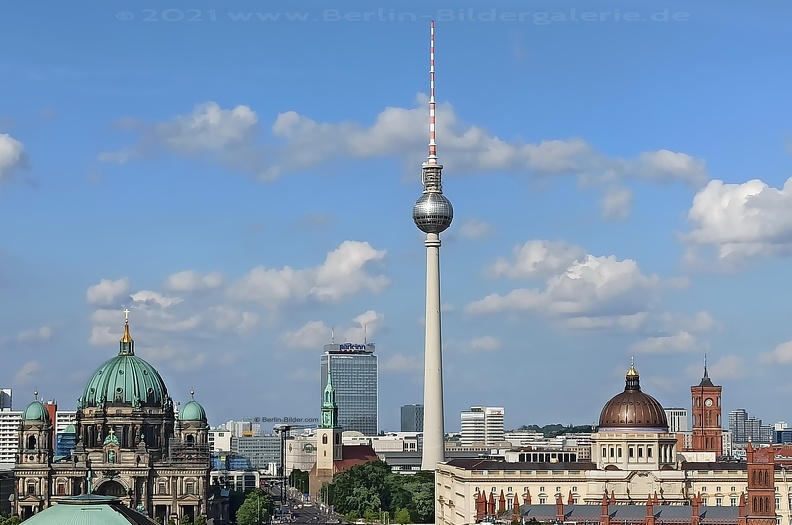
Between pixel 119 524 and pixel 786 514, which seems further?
pixel 786 514

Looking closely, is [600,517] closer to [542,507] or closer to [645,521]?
[645,521]

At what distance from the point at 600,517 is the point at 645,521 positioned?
538cm

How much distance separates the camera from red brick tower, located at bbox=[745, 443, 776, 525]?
A: 146m

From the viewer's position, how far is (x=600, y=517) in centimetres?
17575

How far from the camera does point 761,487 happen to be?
5778 inches

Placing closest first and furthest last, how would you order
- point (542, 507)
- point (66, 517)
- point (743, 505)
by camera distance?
1. point (66, 517)
2. point (743, 505)
3. point (542, 507)

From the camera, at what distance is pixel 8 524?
199375 mm

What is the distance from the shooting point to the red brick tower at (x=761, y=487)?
479 ft

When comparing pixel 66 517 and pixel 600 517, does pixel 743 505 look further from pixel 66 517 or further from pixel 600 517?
pixel 66 517

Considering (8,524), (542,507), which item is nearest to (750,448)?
(542,507)

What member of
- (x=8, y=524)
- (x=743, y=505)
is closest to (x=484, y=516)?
(x=743, y=505)

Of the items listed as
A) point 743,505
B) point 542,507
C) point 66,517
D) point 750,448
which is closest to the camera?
point 66,517

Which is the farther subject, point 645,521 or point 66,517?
point 645,521

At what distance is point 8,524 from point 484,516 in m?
57.8
